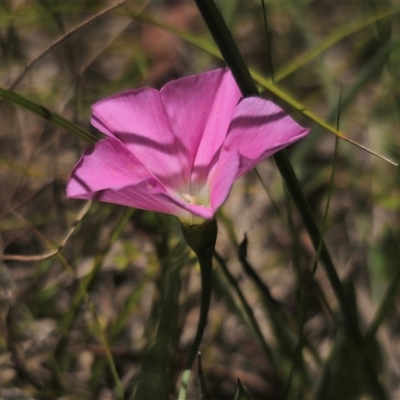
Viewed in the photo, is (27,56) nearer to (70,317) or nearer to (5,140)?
(5,140)

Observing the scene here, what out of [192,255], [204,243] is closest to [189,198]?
[204,243]

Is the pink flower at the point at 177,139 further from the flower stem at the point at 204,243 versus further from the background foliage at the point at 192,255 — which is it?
the background foliage at the point at 192,255

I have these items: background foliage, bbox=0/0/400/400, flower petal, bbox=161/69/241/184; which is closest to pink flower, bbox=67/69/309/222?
flower petal, bbox=161/69/241/184

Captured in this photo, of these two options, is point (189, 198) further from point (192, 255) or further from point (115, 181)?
point (192, 255)

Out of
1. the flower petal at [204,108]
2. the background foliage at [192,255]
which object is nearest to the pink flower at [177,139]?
the flower petal at [204,108]

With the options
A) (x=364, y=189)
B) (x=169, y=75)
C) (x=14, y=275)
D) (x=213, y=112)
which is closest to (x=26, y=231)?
(x=14, y=275)

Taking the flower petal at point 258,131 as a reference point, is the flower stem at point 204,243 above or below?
below

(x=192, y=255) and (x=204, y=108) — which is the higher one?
(x=204, y=108)
